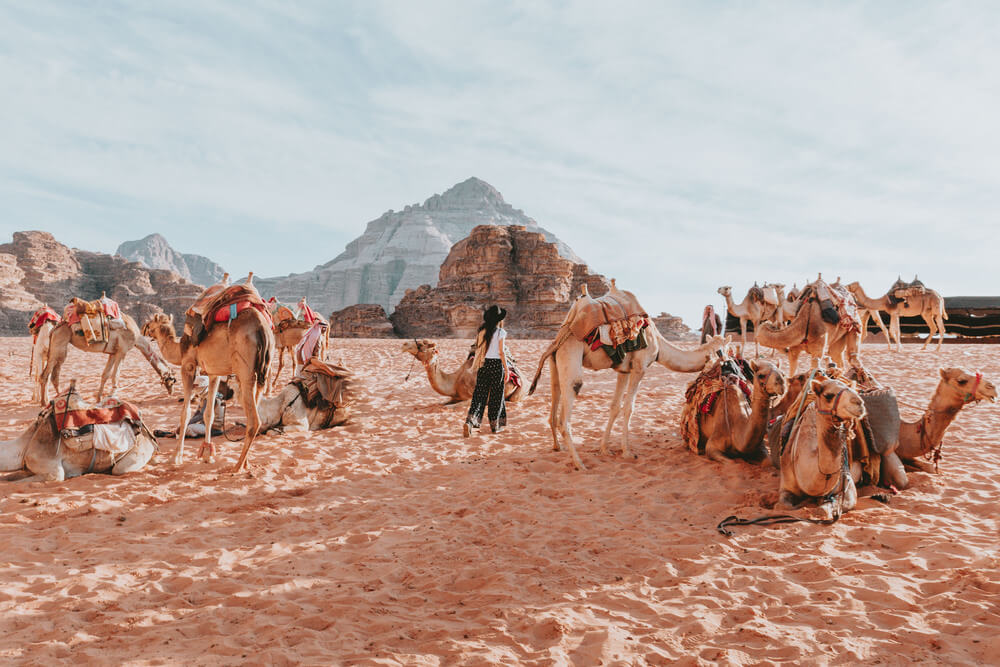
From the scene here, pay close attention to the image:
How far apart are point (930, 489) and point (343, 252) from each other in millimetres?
159711

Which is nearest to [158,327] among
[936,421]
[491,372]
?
[491,372]

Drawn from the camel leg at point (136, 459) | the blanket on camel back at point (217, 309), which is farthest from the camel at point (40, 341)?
the blanket on camel back at point (217, 309)

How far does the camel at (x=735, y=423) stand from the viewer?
5.66 m

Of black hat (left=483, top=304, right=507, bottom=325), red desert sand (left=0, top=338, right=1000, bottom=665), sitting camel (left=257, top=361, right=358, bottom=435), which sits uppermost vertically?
black hat (left=483, top=304, right=507, bottom=325)

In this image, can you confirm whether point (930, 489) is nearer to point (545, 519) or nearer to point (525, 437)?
point (545, 519)

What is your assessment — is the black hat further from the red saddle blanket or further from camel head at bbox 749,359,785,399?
the red saddle blanket

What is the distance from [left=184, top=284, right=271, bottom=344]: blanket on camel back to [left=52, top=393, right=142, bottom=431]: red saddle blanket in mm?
1150

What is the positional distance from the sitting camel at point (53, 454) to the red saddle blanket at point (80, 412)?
1 centimetres

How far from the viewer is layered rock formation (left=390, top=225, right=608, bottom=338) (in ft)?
197

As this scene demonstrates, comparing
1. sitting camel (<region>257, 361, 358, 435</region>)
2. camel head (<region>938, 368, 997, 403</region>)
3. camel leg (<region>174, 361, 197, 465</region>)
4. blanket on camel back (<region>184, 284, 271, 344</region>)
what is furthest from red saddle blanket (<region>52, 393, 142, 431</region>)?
camel head (<region>938, 368, 997, 403</region>)

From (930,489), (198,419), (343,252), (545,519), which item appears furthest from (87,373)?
(343,252)

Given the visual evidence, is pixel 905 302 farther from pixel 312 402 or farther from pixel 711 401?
pixel 312 402

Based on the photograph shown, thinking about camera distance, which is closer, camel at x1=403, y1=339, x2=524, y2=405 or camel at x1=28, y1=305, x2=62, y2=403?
camel at x1=28, y1=305, x2=62, y2=403

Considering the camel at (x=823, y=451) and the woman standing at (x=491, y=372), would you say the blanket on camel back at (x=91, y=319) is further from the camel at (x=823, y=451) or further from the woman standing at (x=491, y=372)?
the camel at (x=823, y=451)
